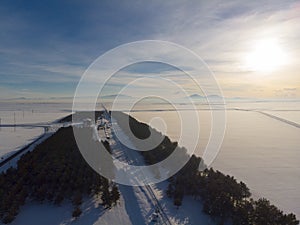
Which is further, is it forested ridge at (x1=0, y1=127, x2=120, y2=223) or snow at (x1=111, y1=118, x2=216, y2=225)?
forested ridge at (x1=0, y1=127, x2=120, y2=223)

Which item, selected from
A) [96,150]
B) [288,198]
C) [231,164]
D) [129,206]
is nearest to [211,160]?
[231,164]

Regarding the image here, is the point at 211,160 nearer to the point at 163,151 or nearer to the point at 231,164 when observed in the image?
the point at 231,164

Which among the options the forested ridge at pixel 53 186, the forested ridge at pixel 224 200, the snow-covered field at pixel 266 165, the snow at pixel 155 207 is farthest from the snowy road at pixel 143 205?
the snow-covered field at pixel 266 165

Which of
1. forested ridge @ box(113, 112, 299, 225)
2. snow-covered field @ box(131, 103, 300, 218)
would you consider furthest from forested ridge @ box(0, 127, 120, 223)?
snow-covered field @ box(131, 103, 300, 218)

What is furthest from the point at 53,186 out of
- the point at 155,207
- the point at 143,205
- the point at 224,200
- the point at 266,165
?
the point at 266,165

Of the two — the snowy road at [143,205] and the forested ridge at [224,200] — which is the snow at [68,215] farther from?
the forested ridge at [224,200]

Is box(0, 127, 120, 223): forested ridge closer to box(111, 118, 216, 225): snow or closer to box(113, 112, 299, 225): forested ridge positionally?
box(111, 118, 216, 225): snow

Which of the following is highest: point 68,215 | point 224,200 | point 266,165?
point 266,165

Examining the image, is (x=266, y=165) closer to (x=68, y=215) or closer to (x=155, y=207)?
(x=155, y=207)
